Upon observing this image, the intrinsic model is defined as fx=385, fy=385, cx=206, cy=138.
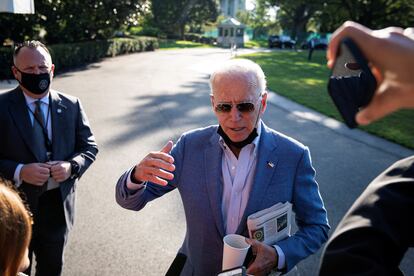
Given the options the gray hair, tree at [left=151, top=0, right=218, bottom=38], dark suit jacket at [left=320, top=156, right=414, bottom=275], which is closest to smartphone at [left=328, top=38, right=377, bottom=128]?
dark suit jacket at [left=320, top=156, right=414, bottom=275]

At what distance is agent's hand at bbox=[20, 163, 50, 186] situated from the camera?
2.74 meters

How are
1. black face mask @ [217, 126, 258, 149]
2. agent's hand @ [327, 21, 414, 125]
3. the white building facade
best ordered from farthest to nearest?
the white building facade → black face mask @ [217, 126, 258, 149] → agent's hand @ [327, 21, 414, 125]

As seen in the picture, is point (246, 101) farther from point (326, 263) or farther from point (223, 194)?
point (326, 263)

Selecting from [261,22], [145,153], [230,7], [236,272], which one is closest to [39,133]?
[236,272]

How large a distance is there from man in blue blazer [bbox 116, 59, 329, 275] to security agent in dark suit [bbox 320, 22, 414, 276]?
1.17 metres

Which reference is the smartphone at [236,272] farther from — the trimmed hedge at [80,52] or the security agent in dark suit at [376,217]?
the trimmed hedge at [80,52]

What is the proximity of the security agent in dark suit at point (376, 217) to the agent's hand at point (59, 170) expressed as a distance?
2.41 meters

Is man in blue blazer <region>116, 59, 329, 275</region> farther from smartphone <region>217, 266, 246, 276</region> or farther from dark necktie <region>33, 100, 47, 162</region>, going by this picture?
dark necktie <region>33, 100, 47, 162</region>

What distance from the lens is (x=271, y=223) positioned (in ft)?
6.34

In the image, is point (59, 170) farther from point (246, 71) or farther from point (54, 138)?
point (246, 71)

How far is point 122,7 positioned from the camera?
27.0 meters

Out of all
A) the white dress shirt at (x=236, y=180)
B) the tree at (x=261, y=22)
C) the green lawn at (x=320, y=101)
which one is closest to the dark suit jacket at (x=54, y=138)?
the white dress shirt at (x=236, y=180)

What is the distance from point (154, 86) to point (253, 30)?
246ft

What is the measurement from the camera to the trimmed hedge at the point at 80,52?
15.3 metres
